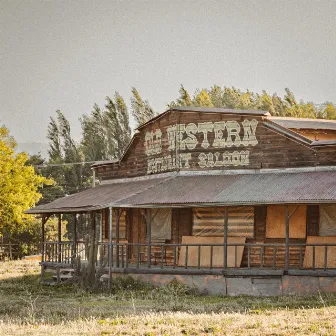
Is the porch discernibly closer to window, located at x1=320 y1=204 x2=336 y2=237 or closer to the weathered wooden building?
the weathered wooden building

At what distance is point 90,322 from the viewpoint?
17.3m

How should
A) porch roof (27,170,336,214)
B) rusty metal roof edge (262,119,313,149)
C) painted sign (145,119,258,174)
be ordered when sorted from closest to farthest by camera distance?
1. porch roof (27,170,336,214)
2. rusty metal roof edge (262,119,313,149)
3. painted sign (145,119,258,174)

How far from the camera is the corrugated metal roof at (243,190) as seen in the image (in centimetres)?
2383

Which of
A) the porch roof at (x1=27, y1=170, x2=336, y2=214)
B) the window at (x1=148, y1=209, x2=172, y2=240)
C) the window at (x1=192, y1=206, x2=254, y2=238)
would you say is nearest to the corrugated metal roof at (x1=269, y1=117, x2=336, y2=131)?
the porch roof at (x1=27, y1=170, x2=336, y2=214)

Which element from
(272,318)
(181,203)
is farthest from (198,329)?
(181,203)

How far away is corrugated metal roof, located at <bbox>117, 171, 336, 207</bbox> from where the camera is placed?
23828mm

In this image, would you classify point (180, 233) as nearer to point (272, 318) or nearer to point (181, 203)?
point (181, 203)

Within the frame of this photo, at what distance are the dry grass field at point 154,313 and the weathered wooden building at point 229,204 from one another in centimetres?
134

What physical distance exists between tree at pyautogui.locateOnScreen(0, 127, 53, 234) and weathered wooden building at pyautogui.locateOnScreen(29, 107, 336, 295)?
30.7 feet

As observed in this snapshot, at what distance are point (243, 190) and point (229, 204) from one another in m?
1.33

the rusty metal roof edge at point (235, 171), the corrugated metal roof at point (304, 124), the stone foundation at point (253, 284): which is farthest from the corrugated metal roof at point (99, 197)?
the corrugated metal roof at point (304, 124)

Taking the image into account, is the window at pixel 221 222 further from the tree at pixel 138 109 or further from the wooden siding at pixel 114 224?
the tree at pixel 138 109

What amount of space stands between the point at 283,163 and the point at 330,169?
5.93 feet

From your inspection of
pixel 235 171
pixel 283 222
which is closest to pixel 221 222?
pixel 235 171
